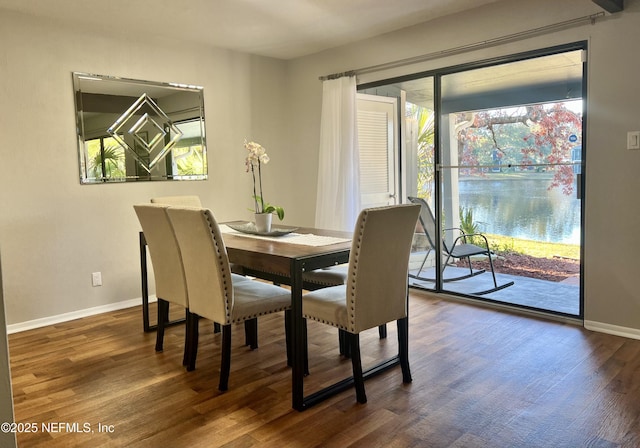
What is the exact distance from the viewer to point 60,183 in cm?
398

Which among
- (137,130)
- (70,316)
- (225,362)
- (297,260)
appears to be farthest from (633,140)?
(70,316)

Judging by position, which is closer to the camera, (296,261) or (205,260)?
(296,261)

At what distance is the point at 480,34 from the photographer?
387 centimetres

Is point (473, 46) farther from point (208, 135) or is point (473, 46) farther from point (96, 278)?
point (96, 278)

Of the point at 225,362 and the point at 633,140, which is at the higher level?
the point at 633,140

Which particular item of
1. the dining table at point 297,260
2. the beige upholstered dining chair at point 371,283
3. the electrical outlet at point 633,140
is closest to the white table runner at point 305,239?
the dining table at point 297,260

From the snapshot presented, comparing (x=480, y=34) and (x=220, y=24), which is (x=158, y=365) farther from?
(x=480, y=34)

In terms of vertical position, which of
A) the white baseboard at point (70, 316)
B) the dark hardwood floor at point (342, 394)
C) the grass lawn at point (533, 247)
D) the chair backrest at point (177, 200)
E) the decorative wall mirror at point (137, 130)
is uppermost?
the decorative wall mirror at point (137, 130)

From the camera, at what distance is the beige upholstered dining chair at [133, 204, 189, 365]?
2939 millimetres

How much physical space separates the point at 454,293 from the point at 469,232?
1.77 ft

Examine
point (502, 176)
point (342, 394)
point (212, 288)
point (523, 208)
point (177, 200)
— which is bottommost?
point (342, 394)

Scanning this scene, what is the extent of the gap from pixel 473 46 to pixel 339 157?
1.59 m

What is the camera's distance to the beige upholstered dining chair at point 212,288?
255cm

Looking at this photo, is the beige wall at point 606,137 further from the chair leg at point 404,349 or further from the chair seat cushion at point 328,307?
the chair seat cushion at point 328,307
